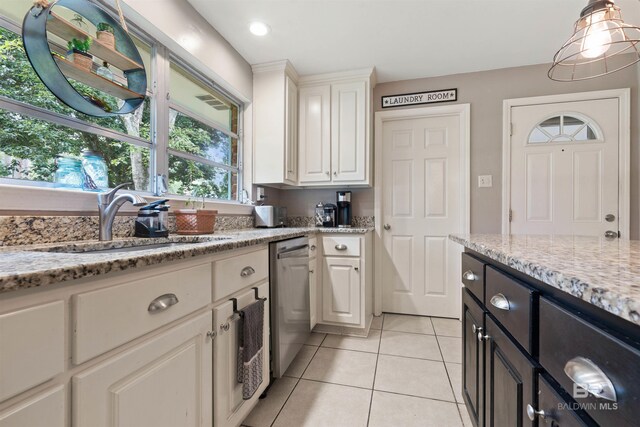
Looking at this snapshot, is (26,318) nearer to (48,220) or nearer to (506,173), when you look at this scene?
(48,220)

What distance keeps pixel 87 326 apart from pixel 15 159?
0.94 m

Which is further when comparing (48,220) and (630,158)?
(630,158)

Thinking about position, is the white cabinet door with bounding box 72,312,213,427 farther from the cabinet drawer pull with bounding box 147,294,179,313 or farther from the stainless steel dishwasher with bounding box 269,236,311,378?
the stainless steel dishwasher with bounding box 269,236,311,378

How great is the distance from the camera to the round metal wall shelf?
1.08 metres

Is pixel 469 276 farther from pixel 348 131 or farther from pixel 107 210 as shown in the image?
pixel 348 131

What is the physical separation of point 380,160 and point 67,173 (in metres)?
2.44

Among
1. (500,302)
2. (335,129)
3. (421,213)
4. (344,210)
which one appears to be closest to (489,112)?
(421,213)

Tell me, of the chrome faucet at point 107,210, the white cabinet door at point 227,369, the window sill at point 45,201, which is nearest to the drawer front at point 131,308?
the white cabinet door at point 227,369

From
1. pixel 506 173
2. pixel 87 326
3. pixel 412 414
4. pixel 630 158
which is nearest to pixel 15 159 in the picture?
pixel 87 326

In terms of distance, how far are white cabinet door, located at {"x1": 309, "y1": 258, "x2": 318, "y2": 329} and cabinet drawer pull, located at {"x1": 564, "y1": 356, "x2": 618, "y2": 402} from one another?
1.79m

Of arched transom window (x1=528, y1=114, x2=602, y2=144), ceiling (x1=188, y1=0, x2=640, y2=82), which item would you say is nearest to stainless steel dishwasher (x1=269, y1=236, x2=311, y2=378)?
ceiling (x1=188, y1=0, x2=640, y2=82)

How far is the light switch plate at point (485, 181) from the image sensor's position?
267cm

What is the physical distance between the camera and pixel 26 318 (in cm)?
53

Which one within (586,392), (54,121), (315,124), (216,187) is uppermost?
(315,124)
